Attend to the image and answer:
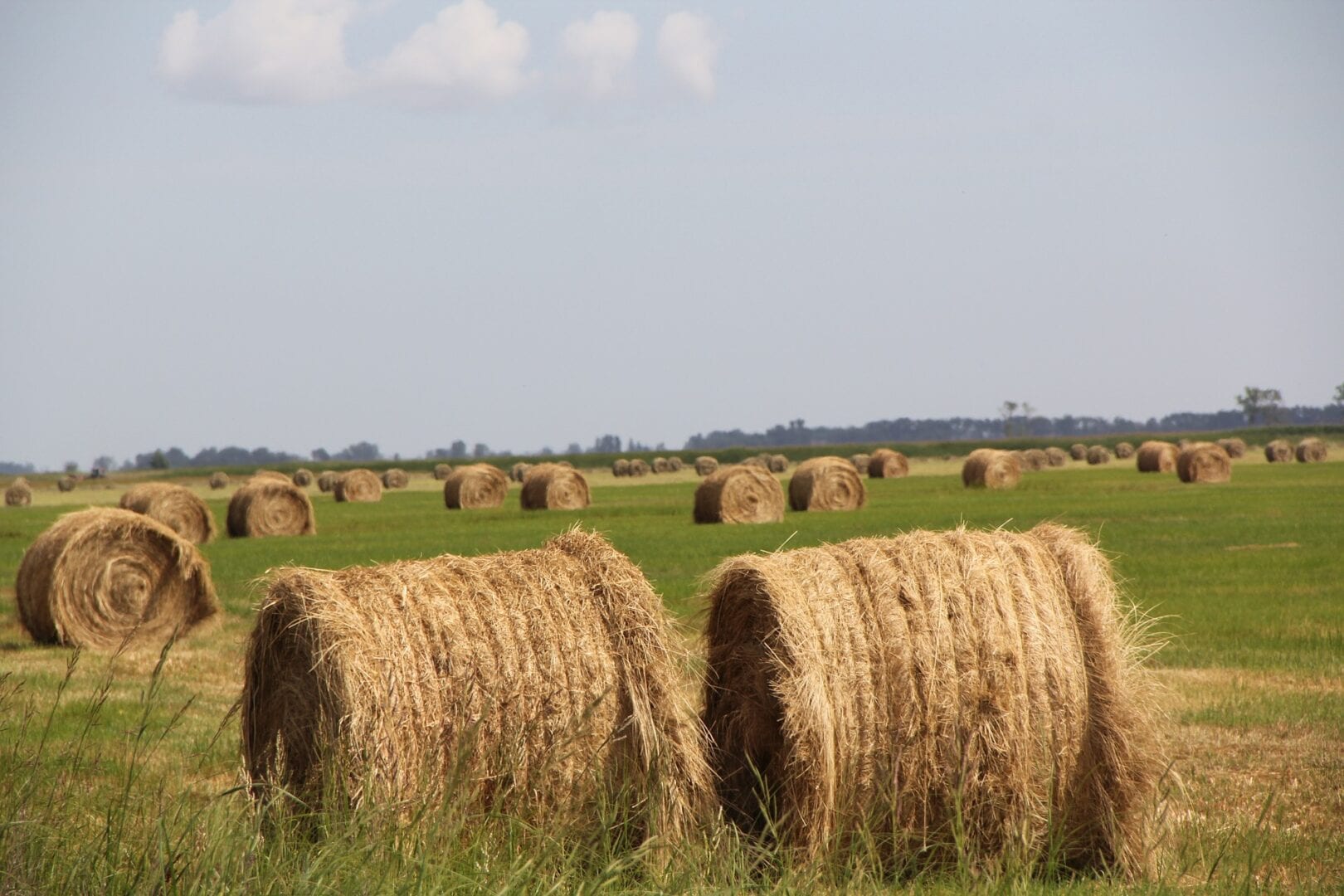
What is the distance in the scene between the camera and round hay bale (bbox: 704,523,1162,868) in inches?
268

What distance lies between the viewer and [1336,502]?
116ft

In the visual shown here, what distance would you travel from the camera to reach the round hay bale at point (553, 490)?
41.4 metres

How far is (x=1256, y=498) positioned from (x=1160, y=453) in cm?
2301

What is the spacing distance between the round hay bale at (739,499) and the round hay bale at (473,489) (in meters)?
12.4

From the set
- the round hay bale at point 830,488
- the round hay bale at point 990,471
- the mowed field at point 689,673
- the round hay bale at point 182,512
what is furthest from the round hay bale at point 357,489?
the round hay bale at point 990,471

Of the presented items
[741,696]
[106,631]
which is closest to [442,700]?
[741,696]

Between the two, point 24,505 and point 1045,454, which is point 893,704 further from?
point 1045,454

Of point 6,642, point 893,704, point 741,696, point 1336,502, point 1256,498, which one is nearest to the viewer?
point 893,704

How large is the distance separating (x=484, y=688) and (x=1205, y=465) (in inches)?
1873

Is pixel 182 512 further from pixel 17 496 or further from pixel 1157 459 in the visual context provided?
pixel 1157 459

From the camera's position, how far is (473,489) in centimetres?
4544

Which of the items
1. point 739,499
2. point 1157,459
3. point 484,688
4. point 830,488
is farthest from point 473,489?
point 484,688

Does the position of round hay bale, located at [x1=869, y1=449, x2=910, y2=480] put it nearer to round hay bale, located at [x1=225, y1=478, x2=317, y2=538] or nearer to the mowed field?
the mowed field

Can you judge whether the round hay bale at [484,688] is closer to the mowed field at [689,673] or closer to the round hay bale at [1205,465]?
the mowed field at [689,673]
